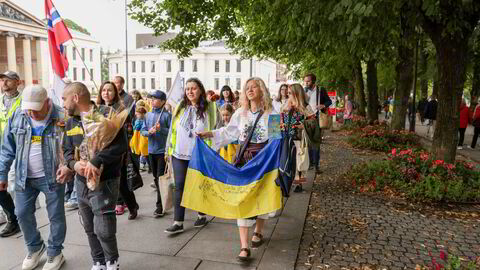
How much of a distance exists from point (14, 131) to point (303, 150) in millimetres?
4320

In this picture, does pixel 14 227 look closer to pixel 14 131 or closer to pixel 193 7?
pixel 14 131

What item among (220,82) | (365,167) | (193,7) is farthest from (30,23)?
(365,167)

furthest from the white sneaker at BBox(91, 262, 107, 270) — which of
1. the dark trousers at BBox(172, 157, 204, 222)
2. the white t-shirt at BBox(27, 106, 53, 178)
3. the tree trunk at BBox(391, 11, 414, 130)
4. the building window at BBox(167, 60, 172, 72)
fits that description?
the building window at BBox(167, 60, 172, 72)

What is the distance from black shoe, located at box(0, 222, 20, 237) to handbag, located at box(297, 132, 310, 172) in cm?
418

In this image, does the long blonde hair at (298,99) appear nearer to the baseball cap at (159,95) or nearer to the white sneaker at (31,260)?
the baseball cap at (159,95)

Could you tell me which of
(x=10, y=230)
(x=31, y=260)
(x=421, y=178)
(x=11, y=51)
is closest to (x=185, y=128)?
(x=31, y=260)

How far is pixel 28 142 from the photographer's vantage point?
12.5ft

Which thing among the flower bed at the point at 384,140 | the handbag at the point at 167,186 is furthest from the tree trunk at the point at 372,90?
the handbag at the point at 167,186

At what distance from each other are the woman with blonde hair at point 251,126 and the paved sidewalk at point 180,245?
1.22ft

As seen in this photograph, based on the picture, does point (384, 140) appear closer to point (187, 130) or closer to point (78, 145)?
point (187, 130)

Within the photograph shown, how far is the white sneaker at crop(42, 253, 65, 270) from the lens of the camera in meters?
3.85

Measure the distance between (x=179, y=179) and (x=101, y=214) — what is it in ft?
5.12

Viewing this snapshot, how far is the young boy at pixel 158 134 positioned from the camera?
5828mm

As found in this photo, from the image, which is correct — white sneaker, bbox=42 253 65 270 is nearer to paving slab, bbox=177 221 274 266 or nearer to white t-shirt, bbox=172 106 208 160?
paving slab, bbox=177 221 274 266
